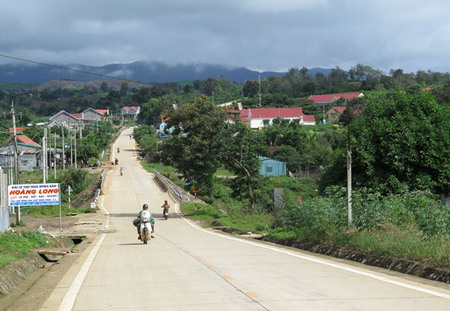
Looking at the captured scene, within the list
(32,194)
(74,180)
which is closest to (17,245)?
(32,194)

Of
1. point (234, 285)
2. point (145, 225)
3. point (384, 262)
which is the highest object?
point (234, 285)

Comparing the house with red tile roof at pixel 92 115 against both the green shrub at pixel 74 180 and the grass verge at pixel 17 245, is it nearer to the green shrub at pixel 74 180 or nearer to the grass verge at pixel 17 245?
the green shrub at pixel 74 180

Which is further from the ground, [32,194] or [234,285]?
[234,285]

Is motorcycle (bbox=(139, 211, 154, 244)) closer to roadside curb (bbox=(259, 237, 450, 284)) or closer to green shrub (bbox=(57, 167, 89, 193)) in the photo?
roadside curb (bbox=(259, 237, 450, 284))

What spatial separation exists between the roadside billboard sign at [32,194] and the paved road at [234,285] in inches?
400

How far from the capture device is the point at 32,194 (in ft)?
90.6

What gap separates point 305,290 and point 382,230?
6300 millimetres

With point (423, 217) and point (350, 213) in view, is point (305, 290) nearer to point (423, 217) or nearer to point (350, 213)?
point (423, 217)

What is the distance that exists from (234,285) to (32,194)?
19331 millimetres

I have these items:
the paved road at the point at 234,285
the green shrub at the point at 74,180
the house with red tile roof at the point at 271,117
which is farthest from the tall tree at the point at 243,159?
the house with red tile roof at the point at 271,117

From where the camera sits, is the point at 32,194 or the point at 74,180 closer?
the point at 32,194

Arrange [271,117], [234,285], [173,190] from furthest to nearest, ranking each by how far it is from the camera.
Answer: [271,117] → [173,190] → [234,285]

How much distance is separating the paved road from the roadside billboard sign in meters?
10.2

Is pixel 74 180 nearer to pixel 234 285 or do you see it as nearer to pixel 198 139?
pixel 198 139
